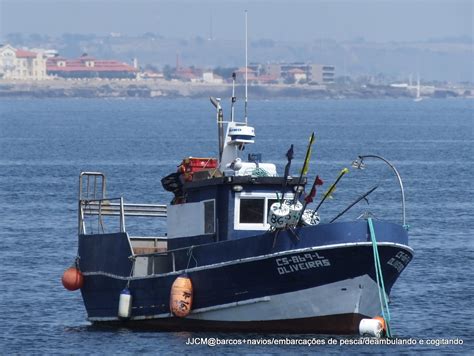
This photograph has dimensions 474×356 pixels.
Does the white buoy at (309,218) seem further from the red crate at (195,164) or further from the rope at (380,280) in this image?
the red crate at (195,164)

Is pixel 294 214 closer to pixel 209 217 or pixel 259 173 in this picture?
pixel 259 173

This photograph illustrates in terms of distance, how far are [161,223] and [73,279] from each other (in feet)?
58.3

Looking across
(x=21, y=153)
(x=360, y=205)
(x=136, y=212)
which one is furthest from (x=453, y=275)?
(x=21, y=153)

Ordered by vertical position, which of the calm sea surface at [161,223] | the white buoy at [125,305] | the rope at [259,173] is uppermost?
the rope at [259,173]

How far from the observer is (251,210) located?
35844 millimetres

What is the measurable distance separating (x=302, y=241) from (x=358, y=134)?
10680cm

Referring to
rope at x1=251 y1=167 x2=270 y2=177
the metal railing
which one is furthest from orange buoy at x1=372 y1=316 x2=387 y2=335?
the metal railing

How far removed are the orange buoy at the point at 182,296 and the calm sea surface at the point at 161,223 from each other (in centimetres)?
61

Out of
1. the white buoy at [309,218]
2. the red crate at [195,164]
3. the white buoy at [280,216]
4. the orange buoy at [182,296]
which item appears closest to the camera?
the white buoy at [280,216]

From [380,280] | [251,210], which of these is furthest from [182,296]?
[380,280]

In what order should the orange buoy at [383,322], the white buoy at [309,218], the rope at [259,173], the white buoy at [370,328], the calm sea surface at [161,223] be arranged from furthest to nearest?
the calm sea surface at [161,223], the rope at [259,173], the orange buoy at [383,322], the white buoy at [309,218], the white buoy at [370,328]

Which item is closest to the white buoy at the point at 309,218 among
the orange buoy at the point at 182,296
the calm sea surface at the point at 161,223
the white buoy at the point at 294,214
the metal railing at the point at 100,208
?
the white buoy at the point at 294,214

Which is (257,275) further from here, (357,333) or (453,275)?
(453,275)

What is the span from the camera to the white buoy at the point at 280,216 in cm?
3400
